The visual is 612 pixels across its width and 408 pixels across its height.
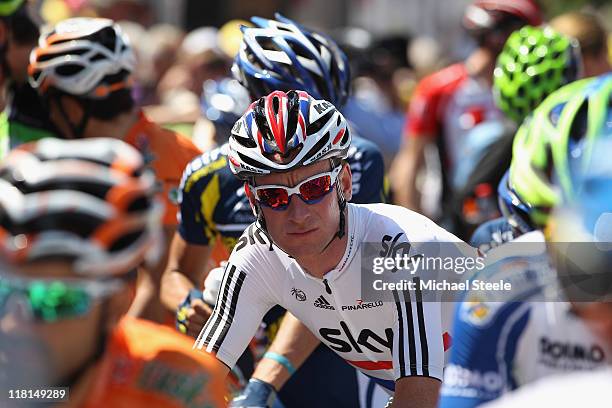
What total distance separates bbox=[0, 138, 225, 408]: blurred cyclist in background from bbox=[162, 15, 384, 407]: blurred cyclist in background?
86.4 inches

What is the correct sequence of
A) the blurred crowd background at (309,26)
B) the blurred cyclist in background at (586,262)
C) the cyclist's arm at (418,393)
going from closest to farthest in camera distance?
the blurred cyclist in background at (586,262) < the cyclist's arm at (418,393) < the blurred crowd background at (309,26)

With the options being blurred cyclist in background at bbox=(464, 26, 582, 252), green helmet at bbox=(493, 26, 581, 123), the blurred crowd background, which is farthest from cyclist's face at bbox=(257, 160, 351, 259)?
the blurred crowd background

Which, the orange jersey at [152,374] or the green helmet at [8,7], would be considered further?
the green helmet at [8,7]

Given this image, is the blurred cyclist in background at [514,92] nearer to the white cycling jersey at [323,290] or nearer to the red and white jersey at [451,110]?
the white cycling jersey at [323,290]

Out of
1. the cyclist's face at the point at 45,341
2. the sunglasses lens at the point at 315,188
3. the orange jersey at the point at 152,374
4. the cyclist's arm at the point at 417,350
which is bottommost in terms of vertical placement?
the cyclist's arm at the point at 417,350

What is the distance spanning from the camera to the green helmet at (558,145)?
124 inches

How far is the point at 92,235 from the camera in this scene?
9.46ft

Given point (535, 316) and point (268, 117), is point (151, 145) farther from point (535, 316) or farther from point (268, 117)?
point (535, 316)

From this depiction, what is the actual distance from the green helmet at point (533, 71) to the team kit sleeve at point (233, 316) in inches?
108

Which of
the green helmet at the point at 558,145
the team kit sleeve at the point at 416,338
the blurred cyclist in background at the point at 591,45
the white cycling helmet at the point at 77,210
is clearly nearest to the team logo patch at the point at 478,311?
the green helmet at the point at 558,145

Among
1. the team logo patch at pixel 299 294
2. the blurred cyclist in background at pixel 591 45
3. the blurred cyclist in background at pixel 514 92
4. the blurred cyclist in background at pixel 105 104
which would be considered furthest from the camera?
the blurred cyclist in background at pixel 591 45

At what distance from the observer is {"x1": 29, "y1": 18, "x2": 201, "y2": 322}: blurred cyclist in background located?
21.3ft

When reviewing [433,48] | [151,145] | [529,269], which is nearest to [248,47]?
[151,145]

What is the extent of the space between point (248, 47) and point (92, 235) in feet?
10.6
